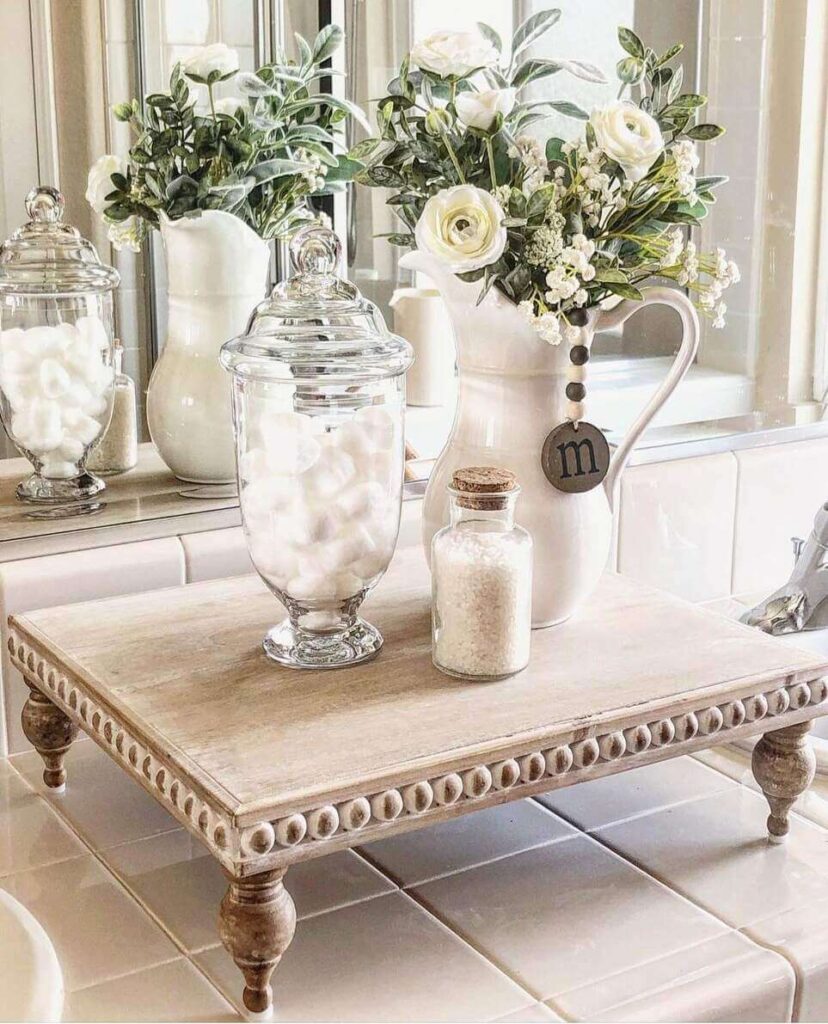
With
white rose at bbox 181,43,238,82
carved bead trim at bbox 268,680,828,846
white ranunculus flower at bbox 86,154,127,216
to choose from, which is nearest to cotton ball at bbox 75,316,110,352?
white ranunculus flower at bbox 86,154,127,216

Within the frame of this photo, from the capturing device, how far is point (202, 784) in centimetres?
79

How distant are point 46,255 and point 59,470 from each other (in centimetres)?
18

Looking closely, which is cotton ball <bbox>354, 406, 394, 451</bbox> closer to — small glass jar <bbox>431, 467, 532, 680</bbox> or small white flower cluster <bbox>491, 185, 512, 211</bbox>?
small glass jar <bbox>431, 467, 532, 680</bbox>

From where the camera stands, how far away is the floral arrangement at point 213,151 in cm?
120

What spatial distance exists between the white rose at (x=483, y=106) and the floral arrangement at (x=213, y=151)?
0.32 metres

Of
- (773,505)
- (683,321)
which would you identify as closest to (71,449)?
(683,321)

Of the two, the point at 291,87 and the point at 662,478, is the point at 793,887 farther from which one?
the point at 291,87

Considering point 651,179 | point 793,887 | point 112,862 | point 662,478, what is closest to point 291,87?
point 651,179

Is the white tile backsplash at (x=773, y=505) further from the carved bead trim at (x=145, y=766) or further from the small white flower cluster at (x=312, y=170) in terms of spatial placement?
the carved bead trim at (x=145, y=766)

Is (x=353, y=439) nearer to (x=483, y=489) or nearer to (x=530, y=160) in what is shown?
(x=483, y=489)

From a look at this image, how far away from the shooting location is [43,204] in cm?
118

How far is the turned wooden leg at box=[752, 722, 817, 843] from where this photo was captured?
3.28 feet

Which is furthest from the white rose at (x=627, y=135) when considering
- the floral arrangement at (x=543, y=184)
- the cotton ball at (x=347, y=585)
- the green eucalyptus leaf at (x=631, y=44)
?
the cotton ball at (x=347, y=585)

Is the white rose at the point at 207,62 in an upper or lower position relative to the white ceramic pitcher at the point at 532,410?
upper
